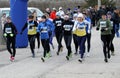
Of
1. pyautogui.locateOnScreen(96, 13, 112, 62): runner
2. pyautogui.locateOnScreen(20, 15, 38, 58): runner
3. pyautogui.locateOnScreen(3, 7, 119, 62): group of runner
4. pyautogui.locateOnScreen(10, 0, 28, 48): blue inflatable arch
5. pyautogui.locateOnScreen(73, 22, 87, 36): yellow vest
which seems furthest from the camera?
pyautogui.locateOnScreen(10, 0, 28, 48): blue inflatable arch

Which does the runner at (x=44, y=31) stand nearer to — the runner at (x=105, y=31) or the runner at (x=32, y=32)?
the runner at (x=32, y=32)

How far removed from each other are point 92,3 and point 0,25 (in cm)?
2525

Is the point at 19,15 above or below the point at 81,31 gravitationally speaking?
above

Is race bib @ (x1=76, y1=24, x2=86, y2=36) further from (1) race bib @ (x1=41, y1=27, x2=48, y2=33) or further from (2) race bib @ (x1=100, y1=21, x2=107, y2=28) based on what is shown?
(1) race bib @ (x1=41, y1=27, x2=48, y2=33)

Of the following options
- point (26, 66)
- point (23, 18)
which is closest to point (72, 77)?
point (26, 66)

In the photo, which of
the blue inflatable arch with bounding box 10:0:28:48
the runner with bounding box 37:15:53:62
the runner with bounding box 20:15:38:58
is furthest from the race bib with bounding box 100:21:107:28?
the blue inflatable arch with bounding box 10:0:28:48

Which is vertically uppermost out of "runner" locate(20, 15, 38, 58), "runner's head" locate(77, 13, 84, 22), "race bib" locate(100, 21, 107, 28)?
"runner's head" locate(77, 13, 84, 22)

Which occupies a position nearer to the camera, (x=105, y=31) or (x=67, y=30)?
(x=105, y=31)

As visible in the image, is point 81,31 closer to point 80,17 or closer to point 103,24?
point 80,17

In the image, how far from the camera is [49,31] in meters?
17.1

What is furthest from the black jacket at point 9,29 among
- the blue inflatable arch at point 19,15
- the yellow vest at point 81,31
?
the blue inflatable arch at point 19,15

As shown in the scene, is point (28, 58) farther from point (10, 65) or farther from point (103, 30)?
point (103, 30)

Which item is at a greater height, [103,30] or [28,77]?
[103,30]

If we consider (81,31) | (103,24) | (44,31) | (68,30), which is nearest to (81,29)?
(81,31)
